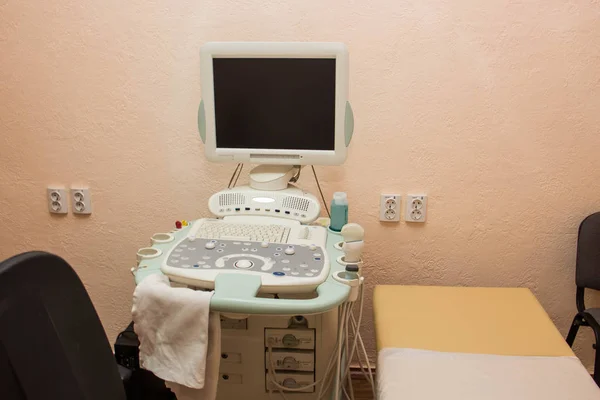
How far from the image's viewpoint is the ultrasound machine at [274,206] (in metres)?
1.37

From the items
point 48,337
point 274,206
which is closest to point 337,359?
point 274,206

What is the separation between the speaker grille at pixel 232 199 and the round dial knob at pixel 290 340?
1.31 ft

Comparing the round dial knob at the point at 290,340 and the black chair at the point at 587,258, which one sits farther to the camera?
the black chair at the point at 587,258

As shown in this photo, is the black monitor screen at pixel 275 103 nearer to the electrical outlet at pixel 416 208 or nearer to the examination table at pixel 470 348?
the electrical outlet at pixel 416 208

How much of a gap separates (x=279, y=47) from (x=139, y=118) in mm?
638

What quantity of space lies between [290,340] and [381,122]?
2.47 ft

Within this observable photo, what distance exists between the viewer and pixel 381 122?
1.72m

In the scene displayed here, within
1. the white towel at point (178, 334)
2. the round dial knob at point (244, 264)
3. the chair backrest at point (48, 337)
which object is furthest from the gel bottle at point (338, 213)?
the chair backrest at point (48, 337)

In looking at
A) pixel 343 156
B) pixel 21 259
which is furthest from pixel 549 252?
pixel 21 259

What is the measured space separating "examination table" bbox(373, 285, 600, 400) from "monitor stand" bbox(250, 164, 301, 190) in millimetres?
449

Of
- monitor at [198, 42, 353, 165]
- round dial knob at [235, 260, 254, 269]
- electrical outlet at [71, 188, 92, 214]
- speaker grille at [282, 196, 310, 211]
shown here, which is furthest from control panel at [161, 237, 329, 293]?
electrical outlet at [71, 188, 92, 214]

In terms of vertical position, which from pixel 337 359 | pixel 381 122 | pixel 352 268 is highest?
pixel 381 122

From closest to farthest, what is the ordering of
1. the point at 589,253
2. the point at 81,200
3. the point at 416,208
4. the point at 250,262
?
the point at 250,262 < the point at 589,253 < the point at 416,208 < the point at 81,200

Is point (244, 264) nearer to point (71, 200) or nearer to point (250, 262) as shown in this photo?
point (250, 262)
